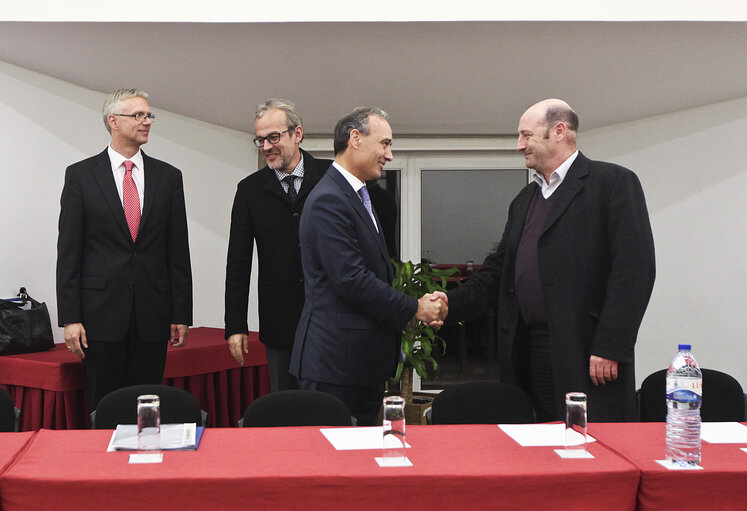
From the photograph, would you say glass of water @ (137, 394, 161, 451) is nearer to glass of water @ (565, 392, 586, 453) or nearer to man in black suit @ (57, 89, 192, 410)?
glass of water @ (565, 392, 586, 453)

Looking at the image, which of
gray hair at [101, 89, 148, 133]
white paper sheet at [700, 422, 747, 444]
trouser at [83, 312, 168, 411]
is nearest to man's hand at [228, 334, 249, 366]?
trouser at [83, 312, 168, 411]

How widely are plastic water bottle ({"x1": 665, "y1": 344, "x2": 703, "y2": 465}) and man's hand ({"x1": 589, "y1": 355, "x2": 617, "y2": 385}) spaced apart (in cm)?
65

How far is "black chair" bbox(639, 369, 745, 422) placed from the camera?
3.11 metres

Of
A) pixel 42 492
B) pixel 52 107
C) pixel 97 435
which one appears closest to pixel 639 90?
pixel 52 107

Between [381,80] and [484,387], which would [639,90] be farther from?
[484,387]

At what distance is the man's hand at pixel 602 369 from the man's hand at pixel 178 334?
5.55ft

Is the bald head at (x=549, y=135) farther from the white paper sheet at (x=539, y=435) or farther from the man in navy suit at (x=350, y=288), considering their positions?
the white paper sheet at (x=539, y=435)

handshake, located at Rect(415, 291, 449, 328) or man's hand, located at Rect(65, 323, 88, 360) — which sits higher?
handshake, located at Rect(415, 291, 449, 328)

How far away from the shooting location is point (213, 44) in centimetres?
420

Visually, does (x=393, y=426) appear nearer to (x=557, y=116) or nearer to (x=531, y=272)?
(x=531, y=272)

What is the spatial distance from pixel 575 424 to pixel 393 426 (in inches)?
18.3

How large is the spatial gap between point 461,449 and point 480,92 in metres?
3.57

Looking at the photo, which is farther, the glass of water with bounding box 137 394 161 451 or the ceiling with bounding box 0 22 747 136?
the ceiling with bounding box 0 22 747 136

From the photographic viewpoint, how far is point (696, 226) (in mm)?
5496
